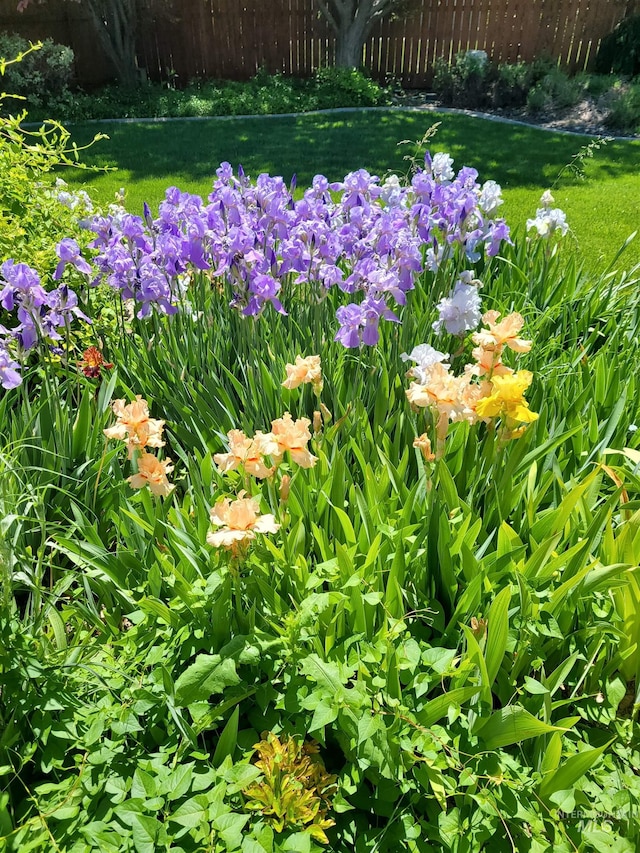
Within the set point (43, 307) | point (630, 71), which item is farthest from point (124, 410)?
point (630, 71)

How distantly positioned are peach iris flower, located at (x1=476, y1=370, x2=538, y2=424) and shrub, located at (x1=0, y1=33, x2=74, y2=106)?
1171 centimetres

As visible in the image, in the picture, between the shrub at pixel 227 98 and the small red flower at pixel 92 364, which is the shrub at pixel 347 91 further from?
the small red flower at pixel 92 364

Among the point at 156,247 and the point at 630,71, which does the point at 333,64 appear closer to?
the point at 630,71

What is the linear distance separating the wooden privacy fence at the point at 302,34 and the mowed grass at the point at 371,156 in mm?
4168

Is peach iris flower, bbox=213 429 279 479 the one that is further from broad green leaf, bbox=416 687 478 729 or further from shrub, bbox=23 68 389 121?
shrub, bbox=23 68 389 121

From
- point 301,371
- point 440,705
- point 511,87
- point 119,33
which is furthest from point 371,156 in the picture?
point 119,33

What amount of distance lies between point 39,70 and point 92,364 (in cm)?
1132

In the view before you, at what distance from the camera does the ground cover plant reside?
3.76 ft

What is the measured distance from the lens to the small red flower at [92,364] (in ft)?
8.44

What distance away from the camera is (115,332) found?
2.84m

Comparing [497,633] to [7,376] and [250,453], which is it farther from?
[7,376]

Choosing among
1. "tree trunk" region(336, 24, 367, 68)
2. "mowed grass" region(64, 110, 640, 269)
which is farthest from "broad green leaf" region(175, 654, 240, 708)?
"tree trunk" region(336, 24, 367, 68)

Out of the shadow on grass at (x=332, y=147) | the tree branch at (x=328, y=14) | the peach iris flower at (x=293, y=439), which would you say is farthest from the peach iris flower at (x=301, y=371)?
the tree branch at (x=328, y=14)

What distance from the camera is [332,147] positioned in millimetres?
7828
